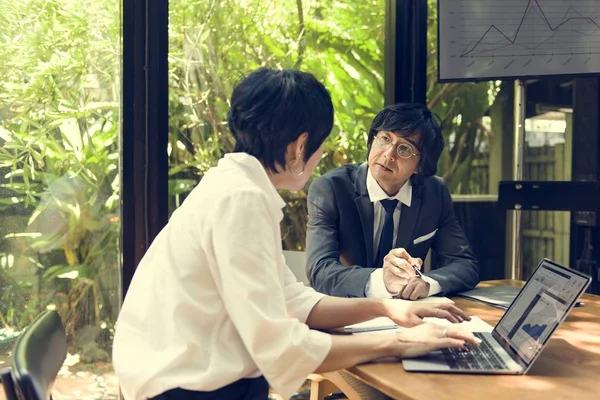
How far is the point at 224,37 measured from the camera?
3498 millimetres

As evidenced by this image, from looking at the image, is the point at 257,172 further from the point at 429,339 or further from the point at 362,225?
the point at 362,225

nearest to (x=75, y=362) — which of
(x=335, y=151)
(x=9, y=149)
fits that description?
(x=9, y=149)

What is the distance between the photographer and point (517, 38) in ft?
11.2

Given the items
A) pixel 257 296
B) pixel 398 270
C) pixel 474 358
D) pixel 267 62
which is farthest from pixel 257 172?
pixel 267 62

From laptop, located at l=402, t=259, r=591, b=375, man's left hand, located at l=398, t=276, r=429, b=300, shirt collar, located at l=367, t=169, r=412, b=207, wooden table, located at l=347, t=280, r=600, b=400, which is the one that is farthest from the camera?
shirt collar, located at l=367, t=169, r=412, b=207

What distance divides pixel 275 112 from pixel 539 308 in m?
0.74

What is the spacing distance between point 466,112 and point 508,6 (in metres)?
0.71

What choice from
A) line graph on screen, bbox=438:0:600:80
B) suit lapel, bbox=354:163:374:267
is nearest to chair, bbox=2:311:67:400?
suit lapel, bbox=354:163:374:267

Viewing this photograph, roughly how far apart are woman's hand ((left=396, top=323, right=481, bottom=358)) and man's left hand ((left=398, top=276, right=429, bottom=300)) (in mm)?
617

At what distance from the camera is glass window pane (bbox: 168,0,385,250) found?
340 centimetres

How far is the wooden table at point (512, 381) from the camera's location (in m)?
1.39

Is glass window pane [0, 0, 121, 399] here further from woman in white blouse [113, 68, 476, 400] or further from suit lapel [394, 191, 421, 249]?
woman in white blouse [113, 68, 476, 400]

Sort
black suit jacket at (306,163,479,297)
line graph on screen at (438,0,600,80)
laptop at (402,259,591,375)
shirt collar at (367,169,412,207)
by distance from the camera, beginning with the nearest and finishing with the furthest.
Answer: laptop at (402,259,591,375) → black suit jacket at (306,163,479,297) → shirt collar at (367,169,412,207) → line graph on screen at (438,0,600,80)

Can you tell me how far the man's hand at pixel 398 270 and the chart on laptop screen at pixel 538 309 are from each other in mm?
457
